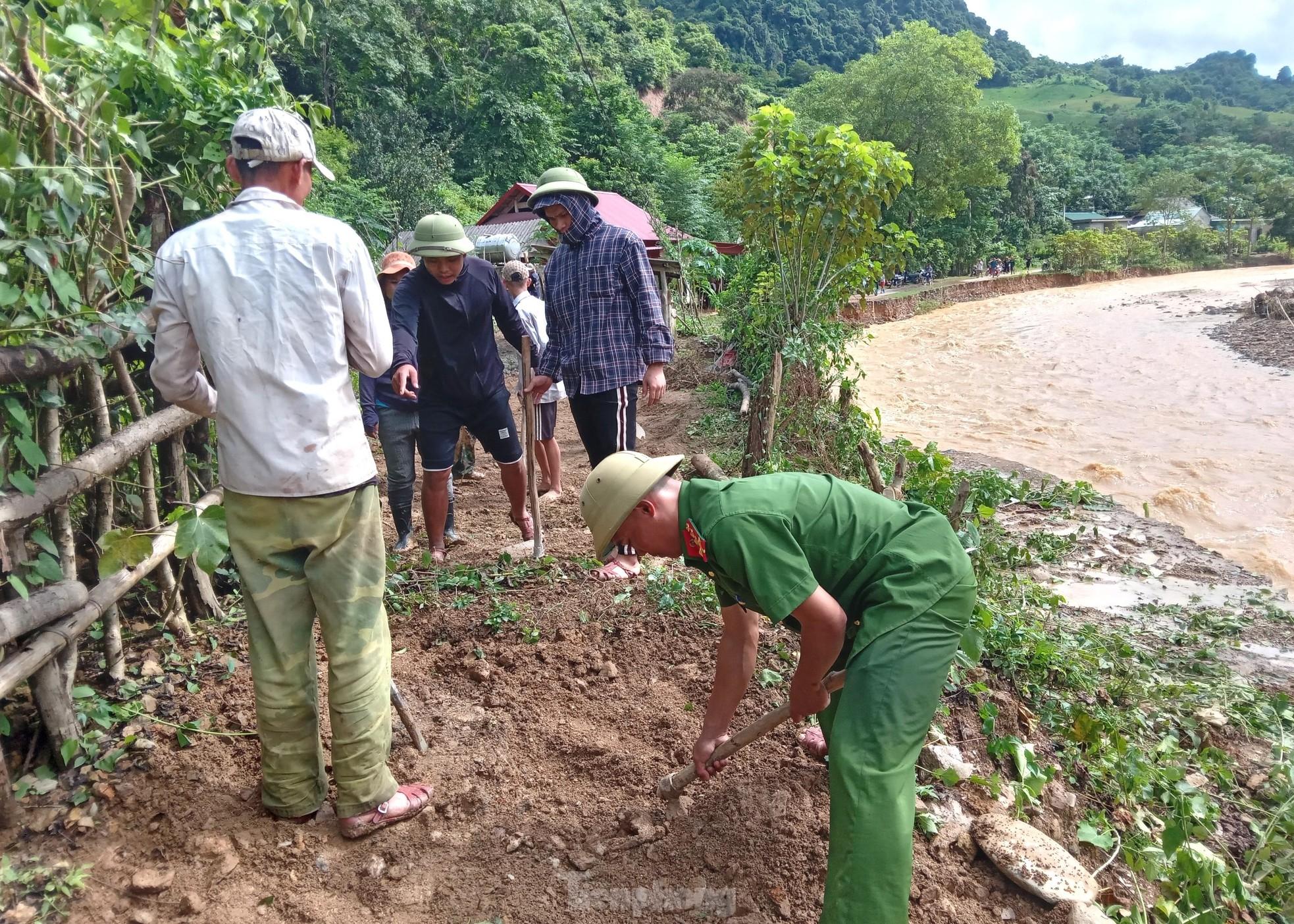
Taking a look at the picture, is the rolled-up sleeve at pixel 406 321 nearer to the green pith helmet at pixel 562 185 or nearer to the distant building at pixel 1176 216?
the green pith helmet at pixel 562 185

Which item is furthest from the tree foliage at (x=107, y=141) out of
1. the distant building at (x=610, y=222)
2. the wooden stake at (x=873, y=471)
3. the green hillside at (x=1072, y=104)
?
the green hillside at (x=1072, y=104)

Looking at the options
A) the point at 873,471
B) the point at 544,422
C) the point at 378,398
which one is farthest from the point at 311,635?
the point at 544,422

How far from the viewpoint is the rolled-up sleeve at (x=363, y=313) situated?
2.00 metres

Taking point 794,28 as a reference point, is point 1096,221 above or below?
below

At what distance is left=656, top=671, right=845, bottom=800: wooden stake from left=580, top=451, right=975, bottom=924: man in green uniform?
0.05 metres

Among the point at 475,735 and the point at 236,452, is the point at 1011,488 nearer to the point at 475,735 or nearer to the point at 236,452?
the point at 475,735

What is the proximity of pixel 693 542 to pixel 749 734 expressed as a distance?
63 cm

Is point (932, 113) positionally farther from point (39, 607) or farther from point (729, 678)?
point (39, 607)

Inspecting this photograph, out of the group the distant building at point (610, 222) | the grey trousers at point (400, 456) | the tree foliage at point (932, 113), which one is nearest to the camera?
the grey trousers at point (400, 456)

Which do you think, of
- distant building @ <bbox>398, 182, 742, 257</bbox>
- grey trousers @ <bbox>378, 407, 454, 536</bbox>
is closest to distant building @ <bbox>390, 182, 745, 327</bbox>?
distant building @ <bbox>398, 182, 742, 257</bbox>

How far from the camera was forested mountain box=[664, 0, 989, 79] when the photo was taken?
79.9 metres

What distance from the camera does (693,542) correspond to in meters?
1.89

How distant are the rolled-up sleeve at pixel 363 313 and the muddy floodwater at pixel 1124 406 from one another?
6.11 meters

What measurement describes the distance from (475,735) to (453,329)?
1.94 metres
